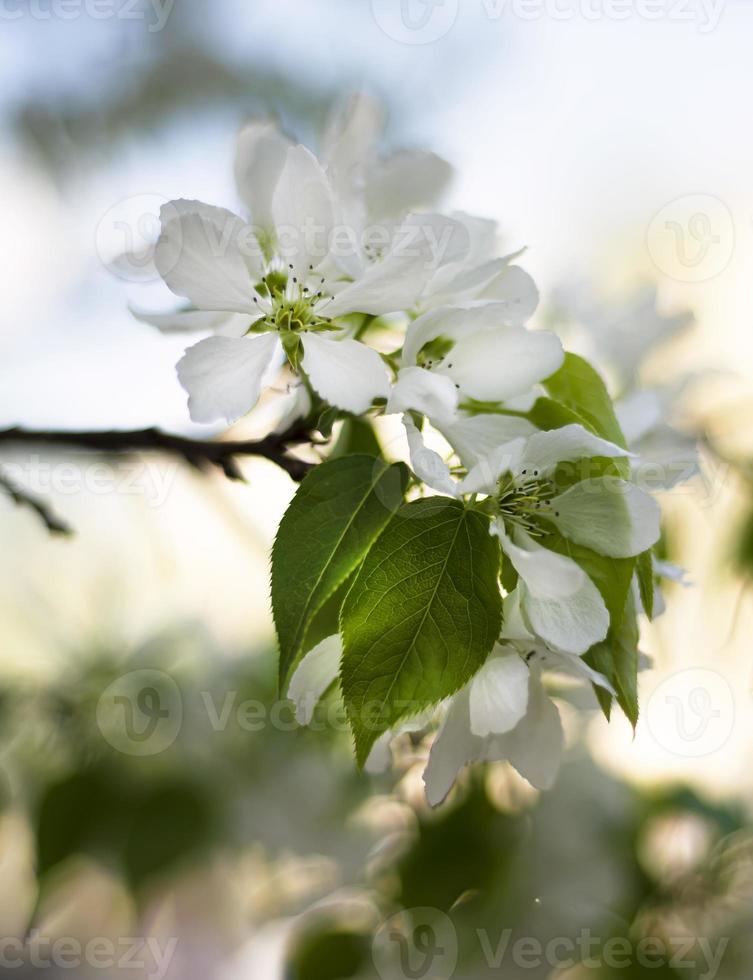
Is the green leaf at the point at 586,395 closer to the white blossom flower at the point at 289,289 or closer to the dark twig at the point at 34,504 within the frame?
the white blossom flower at the point at 289,289

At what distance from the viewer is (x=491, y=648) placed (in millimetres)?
346

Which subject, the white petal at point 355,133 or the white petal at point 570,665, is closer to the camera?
the white petal at point 570,665

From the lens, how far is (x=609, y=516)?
1.17ft

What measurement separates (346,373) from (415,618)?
93mm

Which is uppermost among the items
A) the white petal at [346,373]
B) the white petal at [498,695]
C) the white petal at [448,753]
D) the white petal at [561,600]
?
the white petal at [346,373]

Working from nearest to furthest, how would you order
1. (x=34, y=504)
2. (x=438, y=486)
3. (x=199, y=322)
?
(x=438, y=486), (x=199, y=322), (x=34, y=504)

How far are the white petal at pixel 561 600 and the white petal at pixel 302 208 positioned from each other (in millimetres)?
138

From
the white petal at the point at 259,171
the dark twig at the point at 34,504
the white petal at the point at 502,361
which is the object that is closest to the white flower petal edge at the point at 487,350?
the white petal at the point at 502,361

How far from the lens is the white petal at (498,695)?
13.6 inches

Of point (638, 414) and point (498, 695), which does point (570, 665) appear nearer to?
point (498, 695)

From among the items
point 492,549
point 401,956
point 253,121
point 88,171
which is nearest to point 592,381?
point 492,549

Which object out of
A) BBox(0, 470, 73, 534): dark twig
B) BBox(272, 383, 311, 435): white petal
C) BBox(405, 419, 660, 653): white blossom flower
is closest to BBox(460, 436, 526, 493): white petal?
BBox(405, 419, 660, 653): white blossom flower

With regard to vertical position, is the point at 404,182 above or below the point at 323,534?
above

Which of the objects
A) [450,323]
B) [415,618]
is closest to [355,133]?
[450,323]
